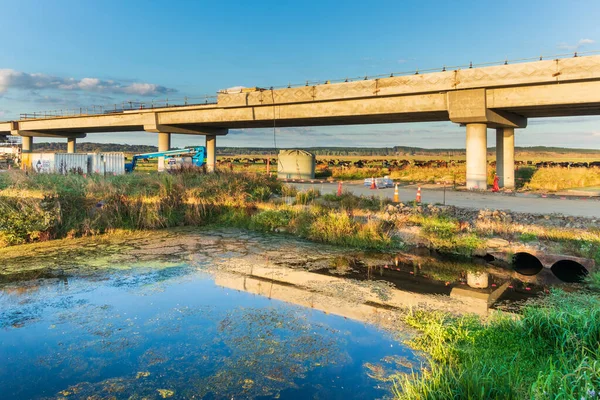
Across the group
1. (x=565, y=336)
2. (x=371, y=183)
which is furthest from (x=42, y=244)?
(x=371, y=183)

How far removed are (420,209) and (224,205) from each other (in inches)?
294

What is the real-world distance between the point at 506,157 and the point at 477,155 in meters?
3.33

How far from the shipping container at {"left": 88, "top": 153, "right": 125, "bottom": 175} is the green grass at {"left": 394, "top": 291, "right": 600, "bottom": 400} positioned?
2799 cm

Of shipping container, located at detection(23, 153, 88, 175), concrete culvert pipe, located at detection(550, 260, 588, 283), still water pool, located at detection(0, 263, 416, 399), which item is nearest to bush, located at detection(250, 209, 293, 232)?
still water pool, located at detection(0, 263, 416, 399)

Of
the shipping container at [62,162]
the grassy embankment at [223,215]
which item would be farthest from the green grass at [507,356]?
the shipping container at [62,162]

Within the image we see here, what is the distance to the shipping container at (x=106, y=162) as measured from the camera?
29938 mm

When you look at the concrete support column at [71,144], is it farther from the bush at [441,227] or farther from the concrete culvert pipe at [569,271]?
the concrete culvert pipe at [569,271]

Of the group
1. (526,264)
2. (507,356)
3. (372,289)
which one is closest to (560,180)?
(526,264)

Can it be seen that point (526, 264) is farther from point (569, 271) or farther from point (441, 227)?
point (441, 227)

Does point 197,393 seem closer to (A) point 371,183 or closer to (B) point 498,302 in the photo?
(B) point 498,302

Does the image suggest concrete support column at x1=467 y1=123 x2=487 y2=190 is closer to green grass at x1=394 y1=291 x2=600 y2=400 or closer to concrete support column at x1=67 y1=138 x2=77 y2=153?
green grass at x1=394 y1=291 x2=600 y2=400

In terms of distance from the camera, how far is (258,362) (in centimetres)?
524

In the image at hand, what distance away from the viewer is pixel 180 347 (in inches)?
223

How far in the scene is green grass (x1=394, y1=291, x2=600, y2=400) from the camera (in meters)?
3.76
